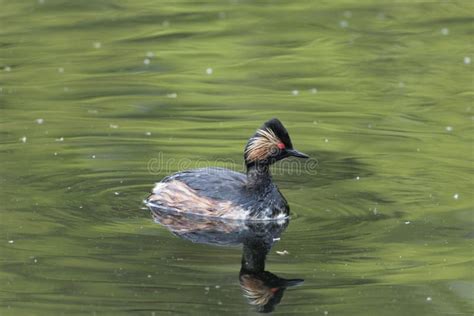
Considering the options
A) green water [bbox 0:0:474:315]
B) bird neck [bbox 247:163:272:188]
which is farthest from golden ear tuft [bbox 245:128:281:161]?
green water [bbox 0:0:474:315]

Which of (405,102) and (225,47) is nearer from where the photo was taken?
(405,102)

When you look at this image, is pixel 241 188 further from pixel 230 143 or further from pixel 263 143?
pixel 230 143

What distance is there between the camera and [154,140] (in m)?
13.0

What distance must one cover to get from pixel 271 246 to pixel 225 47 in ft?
26.1

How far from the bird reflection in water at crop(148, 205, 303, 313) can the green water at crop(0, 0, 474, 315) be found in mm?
103

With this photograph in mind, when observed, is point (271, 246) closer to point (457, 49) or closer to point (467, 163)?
point (467, 163)

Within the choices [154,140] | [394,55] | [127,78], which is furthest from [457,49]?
[154,140]

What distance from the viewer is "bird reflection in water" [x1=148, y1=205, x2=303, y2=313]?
345 inches

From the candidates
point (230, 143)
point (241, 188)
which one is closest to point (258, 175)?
point (241, 188)

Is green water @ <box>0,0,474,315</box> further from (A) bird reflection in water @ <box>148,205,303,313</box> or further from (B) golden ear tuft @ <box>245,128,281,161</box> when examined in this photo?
(B) golden ear tuft @ <box>245,128,281,161</box>

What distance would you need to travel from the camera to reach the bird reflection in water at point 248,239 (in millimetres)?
8773

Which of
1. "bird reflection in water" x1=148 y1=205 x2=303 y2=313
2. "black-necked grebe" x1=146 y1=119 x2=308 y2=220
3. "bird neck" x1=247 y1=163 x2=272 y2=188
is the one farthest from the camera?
"bird neck" x1=247 y1=163 x2=272 y2=188

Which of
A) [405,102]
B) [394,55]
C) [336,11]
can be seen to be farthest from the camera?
[336,11]

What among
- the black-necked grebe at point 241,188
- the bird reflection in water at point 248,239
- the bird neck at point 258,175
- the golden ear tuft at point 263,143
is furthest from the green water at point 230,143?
the golden ear tuft at point 263,143
